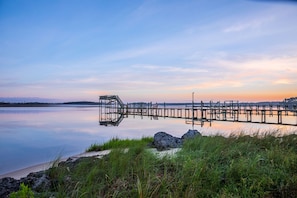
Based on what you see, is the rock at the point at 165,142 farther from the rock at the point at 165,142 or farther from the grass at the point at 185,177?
the grass at the point at 185,177

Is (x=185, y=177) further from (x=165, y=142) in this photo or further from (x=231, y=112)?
(x=231, y=112)

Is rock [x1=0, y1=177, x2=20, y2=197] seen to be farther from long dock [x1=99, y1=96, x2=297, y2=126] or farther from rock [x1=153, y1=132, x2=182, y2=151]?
long dock [x1=99, y1=96, x2=297, y2=126]

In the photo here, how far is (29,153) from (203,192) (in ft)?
37.9

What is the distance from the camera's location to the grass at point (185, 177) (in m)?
4.01

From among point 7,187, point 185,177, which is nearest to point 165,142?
point 185,177

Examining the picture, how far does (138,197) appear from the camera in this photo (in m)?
3.71

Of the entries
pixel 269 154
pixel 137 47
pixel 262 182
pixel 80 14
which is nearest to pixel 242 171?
pixel 262 182

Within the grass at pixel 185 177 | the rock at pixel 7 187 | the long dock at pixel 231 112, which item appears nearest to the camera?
the grass at pixel 185 177

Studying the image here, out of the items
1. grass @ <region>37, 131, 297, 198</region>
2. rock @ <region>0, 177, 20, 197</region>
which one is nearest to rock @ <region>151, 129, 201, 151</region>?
grass @ <region>37, 131, 297, 198</region>

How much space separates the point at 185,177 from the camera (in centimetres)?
435

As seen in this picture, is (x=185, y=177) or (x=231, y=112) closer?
(x=185, y=177)

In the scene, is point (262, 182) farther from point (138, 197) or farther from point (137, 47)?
point (137, 47)

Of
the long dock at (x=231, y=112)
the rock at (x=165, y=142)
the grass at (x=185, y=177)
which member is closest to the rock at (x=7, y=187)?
the grass at (x=185, y=177)

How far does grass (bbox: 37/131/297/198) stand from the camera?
13.1ft
